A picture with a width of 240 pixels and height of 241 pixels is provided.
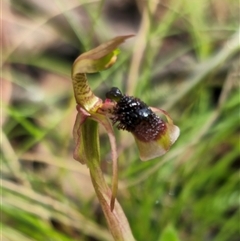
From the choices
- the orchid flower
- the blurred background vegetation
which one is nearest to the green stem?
the orchid flower

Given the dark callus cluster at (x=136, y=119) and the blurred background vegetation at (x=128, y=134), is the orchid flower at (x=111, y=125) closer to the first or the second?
the dark callus cluster at (x=136, y=119)

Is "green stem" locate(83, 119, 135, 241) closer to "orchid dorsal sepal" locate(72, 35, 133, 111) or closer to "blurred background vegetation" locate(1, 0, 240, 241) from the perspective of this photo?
"orchid dorsal sepal" locate(72, 35, 133, 111)

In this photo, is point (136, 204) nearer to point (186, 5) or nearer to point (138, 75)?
point (138, 75)

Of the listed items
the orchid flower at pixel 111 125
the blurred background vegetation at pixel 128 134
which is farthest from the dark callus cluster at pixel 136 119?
the blurred background vegetation at pixel 128 134

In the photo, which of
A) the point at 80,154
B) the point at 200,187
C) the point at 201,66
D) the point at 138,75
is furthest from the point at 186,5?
the point at 80,154

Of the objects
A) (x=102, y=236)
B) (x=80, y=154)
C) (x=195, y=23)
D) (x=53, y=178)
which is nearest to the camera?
(x=80, y=154)

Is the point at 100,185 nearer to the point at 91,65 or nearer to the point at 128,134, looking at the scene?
the point at 91,65
